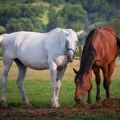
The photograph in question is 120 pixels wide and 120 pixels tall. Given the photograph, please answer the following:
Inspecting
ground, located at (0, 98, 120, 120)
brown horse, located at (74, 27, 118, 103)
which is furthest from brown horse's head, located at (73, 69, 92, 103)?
ground, located at (0, 98, 120, 120)

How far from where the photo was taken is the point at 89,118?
10.1 m

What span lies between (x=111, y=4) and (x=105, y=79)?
328 ft

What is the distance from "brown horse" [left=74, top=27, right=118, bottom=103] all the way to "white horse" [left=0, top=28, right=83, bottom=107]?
420 mm

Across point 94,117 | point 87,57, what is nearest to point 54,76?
point 87,57

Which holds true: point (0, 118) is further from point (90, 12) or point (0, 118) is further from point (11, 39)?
point (90, 12)

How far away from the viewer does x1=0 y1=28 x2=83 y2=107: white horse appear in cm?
1368

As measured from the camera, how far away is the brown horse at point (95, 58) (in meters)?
12.8

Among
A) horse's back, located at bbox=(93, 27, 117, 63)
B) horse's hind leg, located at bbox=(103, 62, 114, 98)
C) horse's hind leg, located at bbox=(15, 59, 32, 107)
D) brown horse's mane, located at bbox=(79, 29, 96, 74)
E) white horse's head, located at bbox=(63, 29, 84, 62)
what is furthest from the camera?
horse's hind leg, located at bbox=(15, 59, 32, 107)

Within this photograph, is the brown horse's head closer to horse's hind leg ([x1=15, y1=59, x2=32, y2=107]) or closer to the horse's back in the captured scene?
→ the horse's back

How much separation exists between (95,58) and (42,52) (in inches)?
59.6

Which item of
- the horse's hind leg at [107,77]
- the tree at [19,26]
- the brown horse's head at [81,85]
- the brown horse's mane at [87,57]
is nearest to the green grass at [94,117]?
the brown horse's head at [81,85]

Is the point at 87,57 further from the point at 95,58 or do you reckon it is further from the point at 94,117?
the point at 94,117

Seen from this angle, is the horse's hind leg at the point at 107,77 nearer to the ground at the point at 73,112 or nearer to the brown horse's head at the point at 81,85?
the brown horse's head at the point at 81,85

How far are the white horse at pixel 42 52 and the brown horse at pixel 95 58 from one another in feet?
1.38
